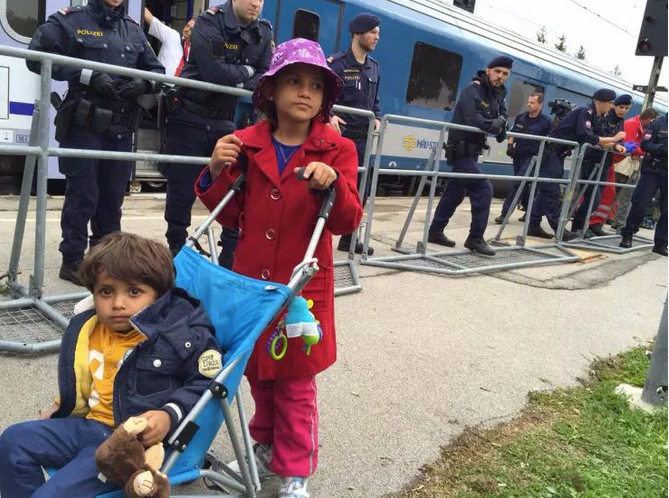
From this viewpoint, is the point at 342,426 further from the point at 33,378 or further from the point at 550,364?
the point at 550,364

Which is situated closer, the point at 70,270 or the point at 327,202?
the point at 327,202

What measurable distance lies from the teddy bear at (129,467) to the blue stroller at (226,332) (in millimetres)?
101

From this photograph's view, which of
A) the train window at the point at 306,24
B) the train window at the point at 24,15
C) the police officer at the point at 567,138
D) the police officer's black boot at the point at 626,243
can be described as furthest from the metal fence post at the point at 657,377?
the train window at the point at 306,24

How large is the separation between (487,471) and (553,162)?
20.3ft

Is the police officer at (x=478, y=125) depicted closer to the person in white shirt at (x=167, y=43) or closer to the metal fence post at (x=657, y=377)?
the metal fence post at (x=657, y=377)

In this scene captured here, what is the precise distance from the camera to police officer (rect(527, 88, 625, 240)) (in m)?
7.77

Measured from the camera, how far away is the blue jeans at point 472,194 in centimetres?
634

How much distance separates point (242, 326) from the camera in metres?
1.88

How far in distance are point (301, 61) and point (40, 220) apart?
2.03 metres

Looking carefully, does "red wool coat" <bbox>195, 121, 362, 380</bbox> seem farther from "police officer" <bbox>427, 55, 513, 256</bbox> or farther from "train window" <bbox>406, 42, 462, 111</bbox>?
"train window" <bbox>406, 42, 462, 111</bbox>

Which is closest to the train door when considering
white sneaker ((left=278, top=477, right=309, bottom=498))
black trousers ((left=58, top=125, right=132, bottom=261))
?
black trousers ((left=58, top=125, right=132, bottom=261))

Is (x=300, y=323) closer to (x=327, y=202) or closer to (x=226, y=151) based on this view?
(x=327, y=202)

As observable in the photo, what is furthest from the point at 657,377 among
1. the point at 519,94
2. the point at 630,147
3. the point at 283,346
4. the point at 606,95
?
the point at 519,94

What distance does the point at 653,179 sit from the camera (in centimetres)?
800
